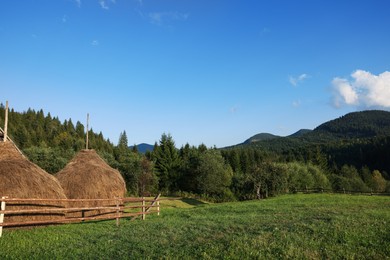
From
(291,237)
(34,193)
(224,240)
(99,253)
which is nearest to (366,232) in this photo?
(291,237)

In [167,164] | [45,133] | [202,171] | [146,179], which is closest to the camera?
[146,179]

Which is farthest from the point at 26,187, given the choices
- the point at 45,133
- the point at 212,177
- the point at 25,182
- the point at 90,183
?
the point at 45,133

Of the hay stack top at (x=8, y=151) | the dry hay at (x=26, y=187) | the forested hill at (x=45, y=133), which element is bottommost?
the dry hay at (x=26, y=187)

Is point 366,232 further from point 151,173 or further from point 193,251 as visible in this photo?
point 151,173

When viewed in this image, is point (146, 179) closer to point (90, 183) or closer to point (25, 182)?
point (90, 183)

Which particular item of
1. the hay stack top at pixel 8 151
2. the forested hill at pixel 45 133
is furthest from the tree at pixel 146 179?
the hay stack top at pixel 8 151

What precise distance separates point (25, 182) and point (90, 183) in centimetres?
631

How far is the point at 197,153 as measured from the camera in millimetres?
73375

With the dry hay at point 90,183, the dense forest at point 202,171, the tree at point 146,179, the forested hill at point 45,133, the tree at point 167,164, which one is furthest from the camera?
the forested hill at point 45,133

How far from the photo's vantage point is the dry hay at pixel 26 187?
14.7 meters

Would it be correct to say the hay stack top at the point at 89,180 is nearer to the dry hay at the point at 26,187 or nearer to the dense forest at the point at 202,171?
the dry hay at the point at 26,187

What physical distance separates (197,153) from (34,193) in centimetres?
5830

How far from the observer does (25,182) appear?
15586 millimetres

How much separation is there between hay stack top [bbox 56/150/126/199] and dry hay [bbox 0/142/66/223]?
12.5ft
